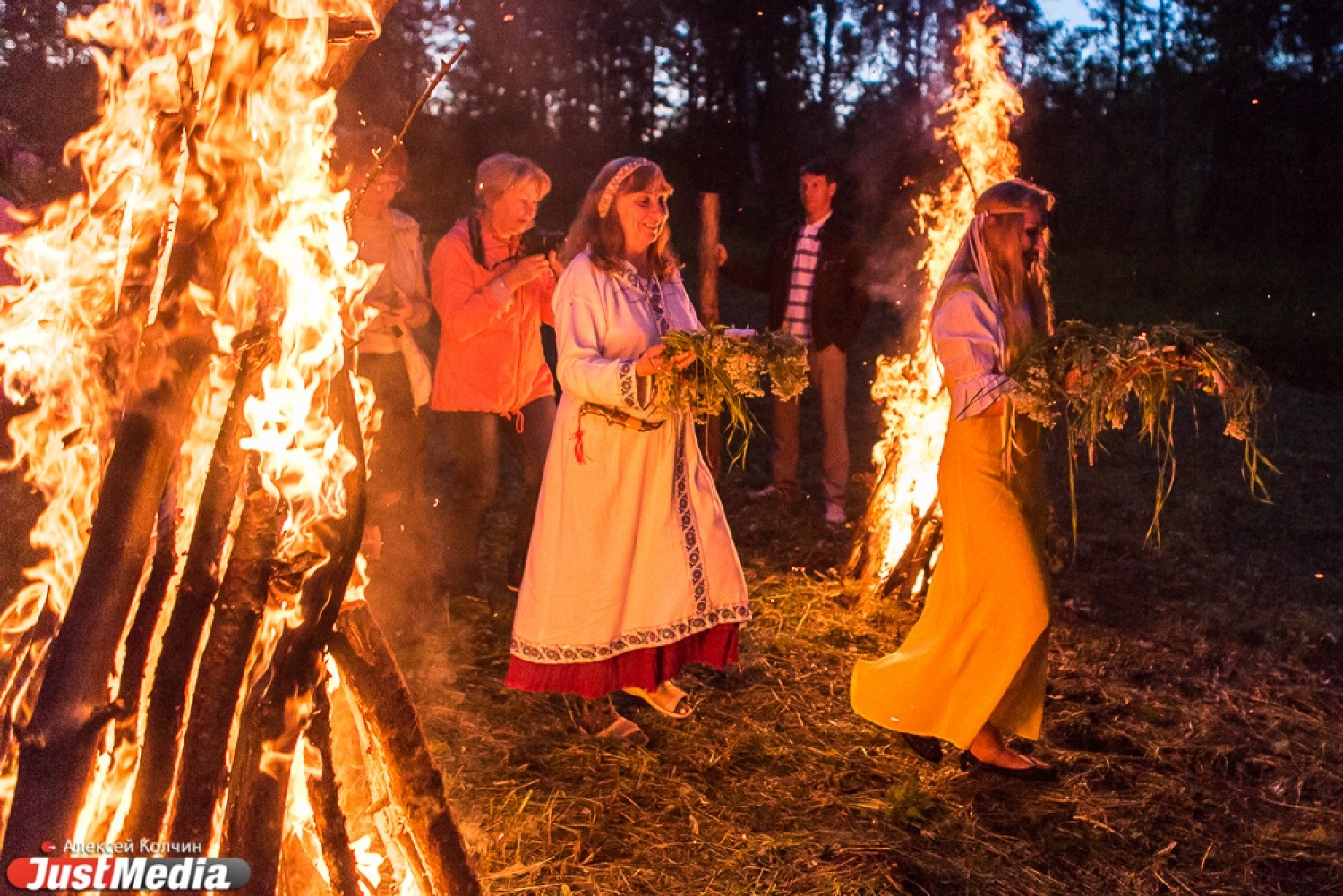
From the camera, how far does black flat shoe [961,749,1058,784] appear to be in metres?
4.78

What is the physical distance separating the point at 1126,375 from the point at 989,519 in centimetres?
74

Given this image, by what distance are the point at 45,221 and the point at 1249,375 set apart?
3.91 m

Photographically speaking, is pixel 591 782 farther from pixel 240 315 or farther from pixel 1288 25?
pixel 1288 25

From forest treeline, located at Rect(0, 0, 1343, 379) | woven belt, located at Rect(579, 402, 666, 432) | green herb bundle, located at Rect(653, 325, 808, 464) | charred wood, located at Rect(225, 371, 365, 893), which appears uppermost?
forest treeline, located at Rect(0, 0, 1343, 379)

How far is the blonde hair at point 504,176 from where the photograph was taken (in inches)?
241

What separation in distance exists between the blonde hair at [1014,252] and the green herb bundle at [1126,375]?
0.78 ft

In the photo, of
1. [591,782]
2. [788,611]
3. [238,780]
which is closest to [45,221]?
[238,780]

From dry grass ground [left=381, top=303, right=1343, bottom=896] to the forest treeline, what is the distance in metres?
15.7

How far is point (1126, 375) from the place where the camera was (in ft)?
14.2

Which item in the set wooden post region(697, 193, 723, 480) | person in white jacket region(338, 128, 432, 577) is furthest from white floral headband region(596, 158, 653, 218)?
wooden post region(697, 193, 723, 480)

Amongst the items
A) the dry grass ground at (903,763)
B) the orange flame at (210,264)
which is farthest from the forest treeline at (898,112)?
the orange flame at (210,264)

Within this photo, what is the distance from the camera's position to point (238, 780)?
2750mm

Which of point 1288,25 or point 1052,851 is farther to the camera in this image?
point 1288,25

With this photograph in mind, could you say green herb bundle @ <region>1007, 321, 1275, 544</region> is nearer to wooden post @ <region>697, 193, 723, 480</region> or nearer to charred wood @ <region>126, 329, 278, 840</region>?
charred wood @ <region>126, 329, 278, 840</region>
